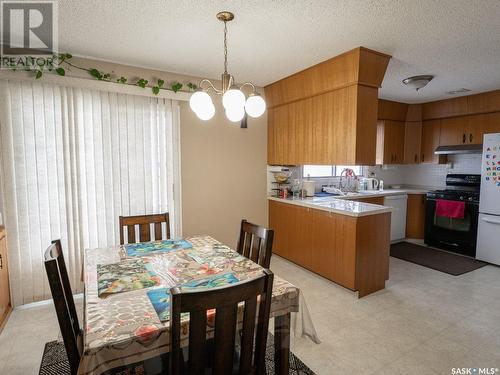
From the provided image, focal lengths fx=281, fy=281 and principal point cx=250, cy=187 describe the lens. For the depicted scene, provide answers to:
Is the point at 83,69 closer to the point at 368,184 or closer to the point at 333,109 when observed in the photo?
the point at 333,109

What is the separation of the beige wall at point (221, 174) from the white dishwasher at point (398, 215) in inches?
84.6

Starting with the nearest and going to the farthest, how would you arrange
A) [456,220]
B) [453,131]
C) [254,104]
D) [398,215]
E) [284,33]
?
[254,104]
[284,33]
[456,220]
[453,131]
[398,215]

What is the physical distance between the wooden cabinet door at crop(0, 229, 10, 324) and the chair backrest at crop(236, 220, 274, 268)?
2.06 metres

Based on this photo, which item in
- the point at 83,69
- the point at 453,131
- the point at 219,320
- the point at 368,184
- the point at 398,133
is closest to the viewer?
the point at 219,320

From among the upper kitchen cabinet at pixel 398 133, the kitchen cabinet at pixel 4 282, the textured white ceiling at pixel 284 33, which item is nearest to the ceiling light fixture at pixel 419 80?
the textured white ceiling at pixel 284 33

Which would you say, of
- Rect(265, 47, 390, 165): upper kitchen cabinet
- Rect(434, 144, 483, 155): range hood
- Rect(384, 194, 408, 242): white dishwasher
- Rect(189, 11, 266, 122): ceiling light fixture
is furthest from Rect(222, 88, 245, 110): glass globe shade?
Rect(434, 144, 483, 155): range hood

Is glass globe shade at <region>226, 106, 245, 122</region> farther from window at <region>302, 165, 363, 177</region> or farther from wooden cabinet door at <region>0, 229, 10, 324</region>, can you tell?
window at <region>302, 165, 363, 177</region>

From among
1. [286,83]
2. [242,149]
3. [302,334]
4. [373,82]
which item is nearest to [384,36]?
[373,82]

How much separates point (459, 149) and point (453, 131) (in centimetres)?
38

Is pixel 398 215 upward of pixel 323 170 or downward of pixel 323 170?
downward

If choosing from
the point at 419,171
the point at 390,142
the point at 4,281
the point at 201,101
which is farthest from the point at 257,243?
the point at 419,171

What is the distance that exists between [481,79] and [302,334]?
390cm

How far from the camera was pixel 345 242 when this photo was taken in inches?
115

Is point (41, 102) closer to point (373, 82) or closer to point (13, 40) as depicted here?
point (13, 40)
